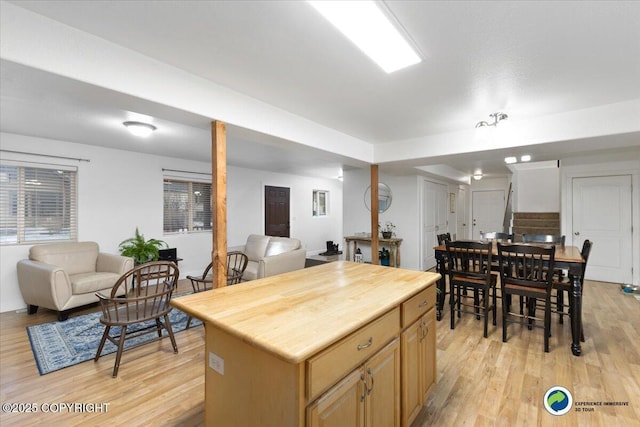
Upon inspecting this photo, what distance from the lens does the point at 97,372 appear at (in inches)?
94.3

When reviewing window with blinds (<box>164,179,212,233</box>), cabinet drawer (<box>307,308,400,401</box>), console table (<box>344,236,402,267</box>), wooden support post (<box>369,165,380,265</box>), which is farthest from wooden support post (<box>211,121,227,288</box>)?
console table (<box>344,236,402,267</box>)

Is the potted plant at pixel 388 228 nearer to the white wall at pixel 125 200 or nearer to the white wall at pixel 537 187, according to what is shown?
the white wall at pixel 125 200

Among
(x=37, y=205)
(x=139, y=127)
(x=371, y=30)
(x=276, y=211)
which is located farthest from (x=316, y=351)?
(x=276, y=211)

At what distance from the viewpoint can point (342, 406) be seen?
116 cm

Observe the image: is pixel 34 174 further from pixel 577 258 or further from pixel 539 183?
pixel 539 183

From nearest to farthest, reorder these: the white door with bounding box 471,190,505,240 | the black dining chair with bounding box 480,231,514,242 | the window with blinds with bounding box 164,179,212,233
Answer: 1. the black dining chair with bounding box 480,231,514,242
2. the window with blinds with bounding box 164,179,212,233
3. the white door with bounding box 471,190,505,240

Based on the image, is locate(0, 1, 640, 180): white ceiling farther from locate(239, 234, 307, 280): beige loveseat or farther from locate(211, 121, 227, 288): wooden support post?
locate(239, 234, 307, 280): beige loveseat

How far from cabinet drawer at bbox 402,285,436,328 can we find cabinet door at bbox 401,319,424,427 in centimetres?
5

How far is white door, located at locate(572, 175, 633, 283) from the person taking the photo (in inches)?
190

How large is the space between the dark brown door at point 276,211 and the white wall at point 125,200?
7.3 inches

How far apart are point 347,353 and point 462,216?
8.54m

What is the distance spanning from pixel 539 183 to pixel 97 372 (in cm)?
1022

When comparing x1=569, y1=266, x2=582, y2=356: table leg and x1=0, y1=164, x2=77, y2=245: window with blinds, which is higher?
x1=0, y1=164, x2=77, y2=245: window with blinds

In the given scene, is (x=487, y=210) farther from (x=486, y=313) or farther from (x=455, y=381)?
(x=455, y=381)
